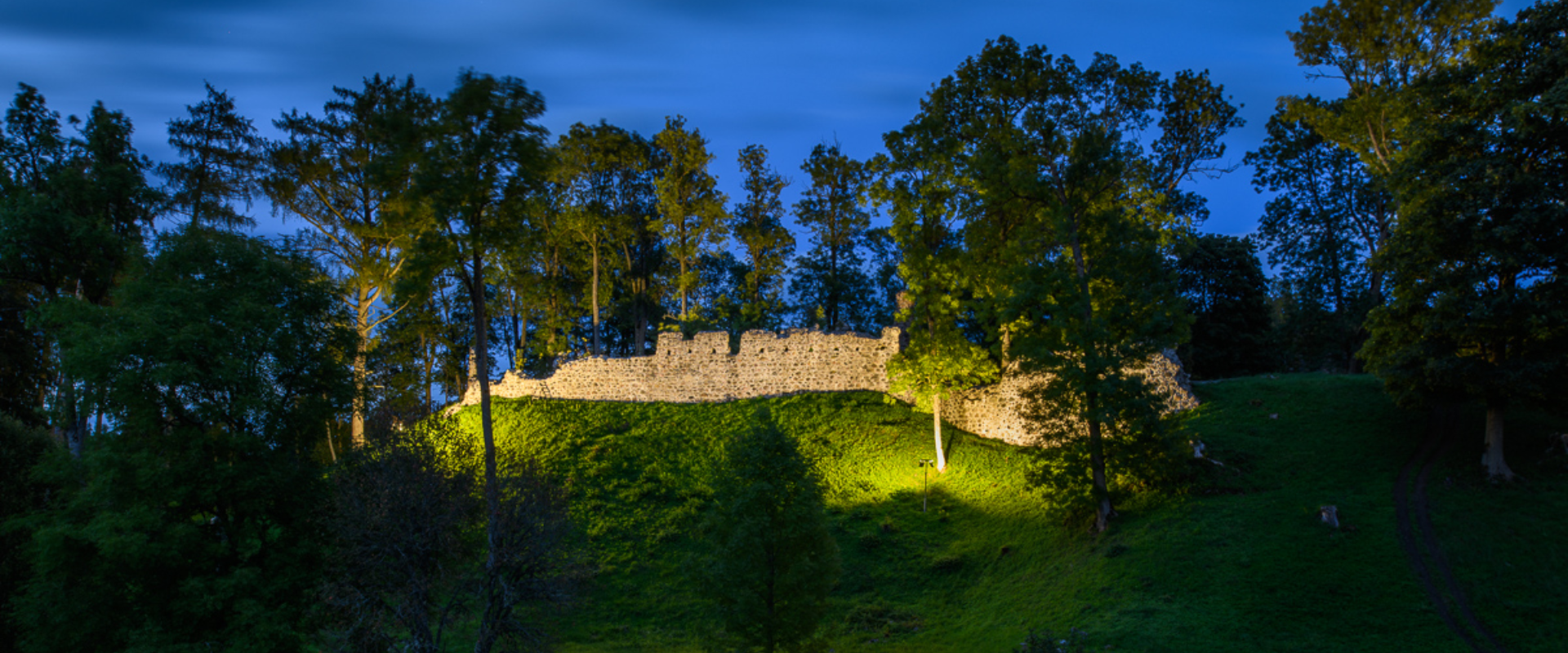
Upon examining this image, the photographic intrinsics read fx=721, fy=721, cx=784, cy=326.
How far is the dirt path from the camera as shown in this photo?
38.6 ft

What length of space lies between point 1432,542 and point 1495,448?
3819 millimetres

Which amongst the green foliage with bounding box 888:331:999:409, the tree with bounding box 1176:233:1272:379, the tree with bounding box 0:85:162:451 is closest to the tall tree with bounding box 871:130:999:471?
the green foliage with bounding box 888:331:999:409

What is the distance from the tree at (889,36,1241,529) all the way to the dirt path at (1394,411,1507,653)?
4.72m

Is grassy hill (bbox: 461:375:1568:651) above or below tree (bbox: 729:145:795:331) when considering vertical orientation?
below

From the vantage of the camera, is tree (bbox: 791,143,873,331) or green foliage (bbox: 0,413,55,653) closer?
green foliage (bbox: 0,413,55,653)

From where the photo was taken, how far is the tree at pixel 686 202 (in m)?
30.3

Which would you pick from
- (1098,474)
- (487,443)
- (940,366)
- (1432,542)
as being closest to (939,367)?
(940,366)

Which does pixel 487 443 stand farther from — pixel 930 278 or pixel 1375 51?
pixel 1375 51

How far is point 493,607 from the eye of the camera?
1226 centimetres

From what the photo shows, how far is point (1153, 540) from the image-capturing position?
15273 mm

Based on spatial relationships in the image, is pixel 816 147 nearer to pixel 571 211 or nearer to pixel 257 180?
pixel 571 211

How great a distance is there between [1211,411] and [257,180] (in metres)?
29.2

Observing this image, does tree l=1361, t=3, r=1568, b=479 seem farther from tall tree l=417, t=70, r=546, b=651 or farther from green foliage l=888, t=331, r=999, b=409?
tall tree l=417, t=70, r=546, b=651

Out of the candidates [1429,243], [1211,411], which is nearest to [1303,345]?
[1211,411]
